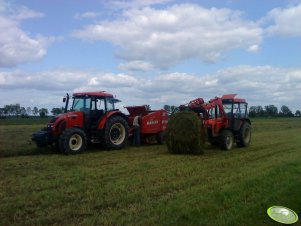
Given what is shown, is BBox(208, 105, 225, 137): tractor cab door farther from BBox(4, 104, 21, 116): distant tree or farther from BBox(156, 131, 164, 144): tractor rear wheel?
BBox(4, 104, 21, 116): distant tree

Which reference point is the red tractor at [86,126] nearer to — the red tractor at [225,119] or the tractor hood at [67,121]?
the tractor hood at [67,121]

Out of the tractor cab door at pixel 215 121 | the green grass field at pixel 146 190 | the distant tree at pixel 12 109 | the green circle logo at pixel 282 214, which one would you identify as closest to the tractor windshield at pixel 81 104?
the green grass field at pixel 146 190

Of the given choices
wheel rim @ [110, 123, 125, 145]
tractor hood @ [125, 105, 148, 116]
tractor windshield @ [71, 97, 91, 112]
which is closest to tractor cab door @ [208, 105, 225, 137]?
wheel rim @ [110, 123, 125, 145]

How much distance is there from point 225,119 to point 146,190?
9255mm

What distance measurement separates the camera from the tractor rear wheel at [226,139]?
16859 mm

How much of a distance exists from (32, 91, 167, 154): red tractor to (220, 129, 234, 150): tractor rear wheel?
145 inches

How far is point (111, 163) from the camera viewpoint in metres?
12.8

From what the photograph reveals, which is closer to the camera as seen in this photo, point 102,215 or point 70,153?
point 102,215

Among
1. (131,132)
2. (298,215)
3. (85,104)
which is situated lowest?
(298,215)

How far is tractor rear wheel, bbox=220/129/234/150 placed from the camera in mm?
16859

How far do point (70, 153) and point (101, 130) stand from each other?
181cm

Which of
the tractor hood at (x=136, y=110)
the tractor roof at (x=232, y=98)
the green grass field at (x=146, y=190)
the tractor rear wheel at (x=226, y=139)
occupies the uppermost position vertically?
the tractor roof at (x=232, y=98)

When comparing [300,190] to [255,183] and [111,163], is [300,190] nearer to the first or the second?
[255,183]

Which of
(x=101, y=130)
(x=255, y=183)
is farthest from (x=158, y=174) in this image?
(x=101, y=130)
